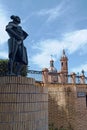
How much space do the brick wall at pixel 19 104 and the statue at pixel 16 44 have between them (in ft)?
2.18

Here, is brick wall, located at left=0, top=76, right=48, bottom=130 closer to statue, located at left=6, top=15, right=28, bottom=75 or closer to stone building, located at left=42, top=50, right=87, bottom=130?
statue, located at left=6, top=15, right=28, bottom=75

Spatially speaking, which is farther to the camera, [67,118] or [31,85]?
[67,118]

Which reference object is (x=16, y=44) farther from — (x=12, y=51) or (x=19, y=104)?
(x=19, y=104)

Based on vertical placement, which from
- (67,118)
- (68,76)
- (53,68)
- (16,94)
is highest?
(53,68)

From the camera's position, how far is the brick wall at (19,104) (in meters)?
8.55

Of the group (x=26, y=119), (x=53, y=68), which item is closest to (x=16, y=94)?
(x=26, y=119)

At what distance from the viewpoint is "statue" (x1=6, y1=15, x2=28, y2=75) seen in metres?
9.34

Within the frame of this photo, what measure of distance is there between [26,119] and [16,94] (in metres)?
0.83

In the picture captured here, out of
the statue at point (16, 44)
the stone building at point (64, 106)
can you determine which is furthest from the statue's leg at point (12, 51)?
the stone building at point (64, 106)

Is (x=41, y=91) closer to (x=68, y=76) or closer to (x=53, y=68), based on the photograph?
(x=68, y=76)

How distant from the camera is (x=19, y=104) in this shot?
8.70m

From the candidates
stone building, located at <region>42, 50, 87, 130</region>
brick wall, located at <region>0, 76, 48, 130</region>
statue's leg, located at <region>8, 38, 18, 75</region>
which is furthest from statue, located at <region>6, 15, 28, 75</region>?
stone building, located at <region>42, 50, 87, 130</region>

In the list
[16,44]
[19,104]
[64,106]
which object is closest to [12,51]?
[16,44]

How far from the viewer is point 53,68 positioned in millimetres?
41750
